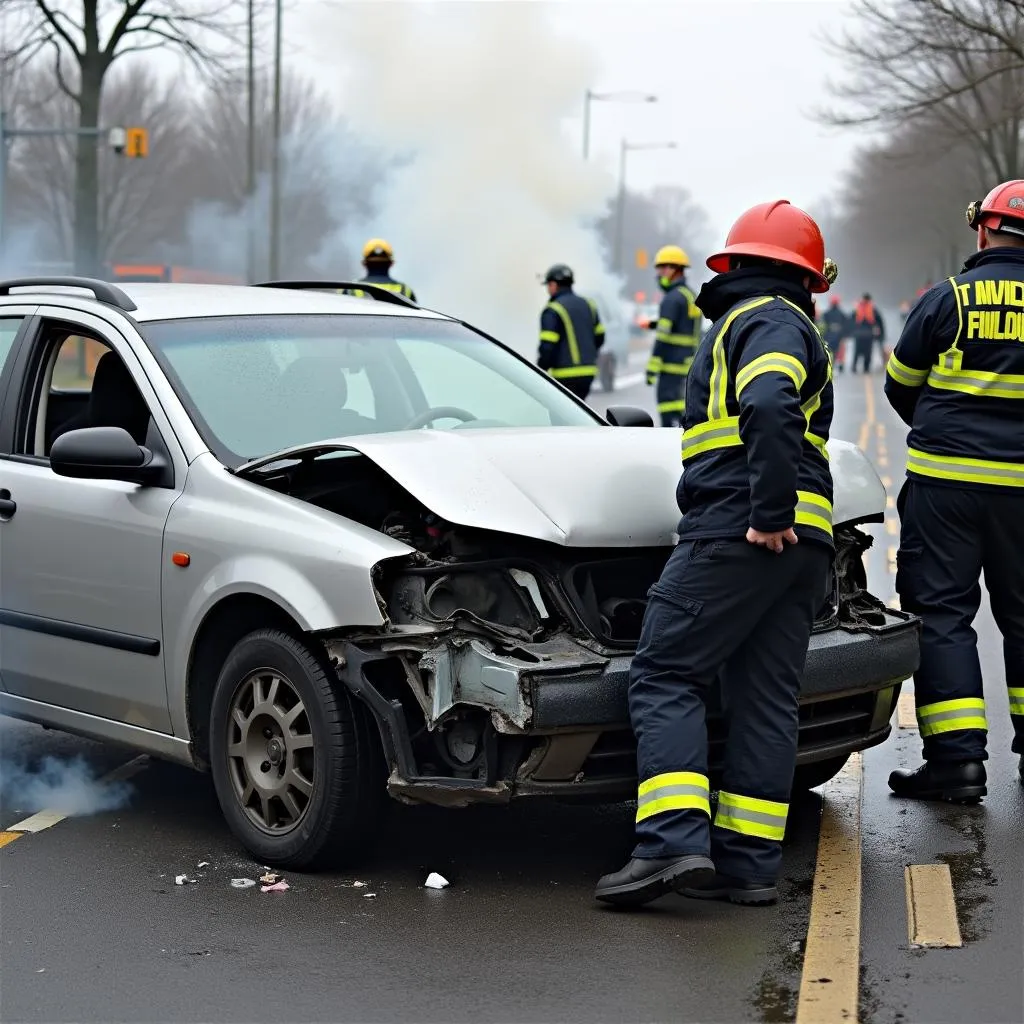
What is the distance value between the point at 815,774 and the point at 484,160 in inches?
1598

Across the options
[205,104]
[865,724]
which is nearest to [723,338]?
[865,724]

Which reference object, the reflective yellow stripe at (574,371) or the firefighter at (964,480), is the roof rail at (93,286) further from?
the reflective yellow stripe at (574,371)

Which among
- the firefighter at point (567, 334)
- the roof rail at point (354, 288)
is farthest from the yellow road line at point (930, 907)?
the firefighter at point (567, 334)

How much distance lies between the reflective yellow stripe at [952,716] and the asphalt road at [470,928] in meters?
0.26

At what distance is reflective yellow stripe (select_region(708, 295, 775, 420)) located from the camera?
4809 mm

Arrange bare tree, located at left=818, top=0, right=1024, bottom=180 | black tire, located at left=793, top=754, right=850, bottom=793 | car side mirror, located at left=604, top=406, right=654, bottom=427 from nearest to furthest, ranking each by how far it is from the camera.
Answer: black tire, located at left=793, top=754, right=850, bottom=793 < car side mirror, located at left=604, top=406, right=654, bottom=427 < bare tree, located at left=818, top=0, right=1024, bottom=180

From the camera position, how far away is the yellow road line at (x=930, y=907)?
174 inches

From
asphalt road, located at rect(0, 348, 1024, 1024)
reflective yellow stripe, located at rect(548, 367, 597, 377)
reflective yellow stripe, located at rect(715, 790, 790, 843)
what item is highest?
reflective yellow stripe, located at rect(548, 367, 597, 377)

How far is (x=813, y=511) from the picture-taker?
4.84m

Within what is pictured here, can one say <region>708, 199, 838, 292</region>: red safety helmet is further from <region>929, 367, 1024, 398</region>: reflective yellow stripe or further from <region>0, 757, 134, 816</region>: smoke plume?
<region>0, 757, 134, 816</region>: smoke plume

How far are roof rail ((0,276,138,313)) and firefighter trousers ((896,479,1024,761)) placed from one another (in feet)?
8.78

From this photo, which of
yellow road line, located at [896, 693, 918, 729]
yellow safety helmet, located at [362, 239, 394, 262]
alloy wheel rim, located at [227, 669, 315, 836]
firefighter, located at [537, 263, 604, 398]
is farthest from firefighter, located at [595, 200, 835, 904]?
firefighter, located at [537, 263, 604, 398]

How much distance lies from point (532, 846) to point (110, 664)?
55.1 inches

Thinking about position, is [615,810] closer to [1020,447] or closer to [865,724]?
[865,724]
